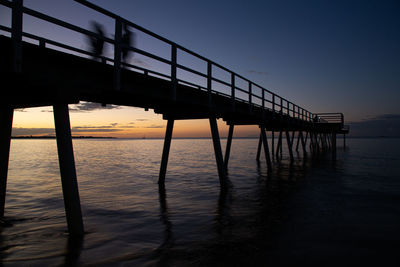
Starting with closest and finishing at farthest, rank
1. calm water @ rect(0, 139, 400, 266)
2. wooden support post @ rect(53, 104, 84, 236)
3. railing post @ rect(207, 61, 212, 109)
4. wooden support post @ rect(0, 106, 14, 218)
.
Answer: calm water @ rect(0, 139, 400, 266) → wooden support post @ rect(53, 104, 84, 236) → wooden support post @ rect(0, 106, 14, 218) → railing post @ rect(207, 61, 212, 109)

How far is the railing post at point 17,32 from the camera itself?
14.5ft

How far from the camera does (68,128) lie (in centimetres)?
550

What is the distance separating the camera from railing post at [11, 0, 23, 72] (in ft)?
14.5

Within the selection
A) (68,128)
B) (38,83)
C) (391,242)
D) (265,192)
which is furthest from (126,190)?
(391,242)

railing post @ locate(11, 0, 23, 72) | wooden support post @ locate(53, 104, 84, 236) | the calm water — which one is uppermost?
railing post @ locate(11, 0, 23, 72)

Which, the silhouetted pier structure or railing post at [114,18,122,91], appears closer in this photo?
the silhouetted pier structure

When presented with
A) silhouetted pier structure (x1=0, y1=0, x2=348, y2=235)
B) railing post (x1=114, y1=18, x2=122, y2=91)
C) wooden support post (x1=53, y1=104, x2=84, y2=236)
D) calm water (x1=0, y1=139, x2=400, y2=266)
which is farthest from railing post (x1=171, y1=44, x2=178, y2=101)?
calm water (x1=0, y1=139, x2=400, y2=266)

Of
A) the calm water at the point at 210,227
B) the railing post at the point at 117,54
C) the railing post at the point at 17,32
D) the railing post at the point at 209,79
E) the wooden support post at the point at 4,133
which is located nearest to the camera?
the railing post at the point at 17,32

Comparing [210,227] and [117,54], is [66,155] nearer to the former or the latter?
[117,54]

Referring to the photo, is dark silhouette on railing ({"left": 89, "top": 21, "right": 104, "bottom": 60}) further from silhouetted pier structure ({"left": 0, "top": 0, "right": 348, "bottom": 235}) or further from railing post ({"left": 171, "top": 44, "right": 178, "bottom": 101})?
railing post ({"left": 171, "top": 44, "right": 178, "bottom": 101})

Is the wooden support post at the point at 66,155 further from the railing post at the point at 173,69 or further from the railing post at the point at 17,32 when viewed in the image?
the railing post at the point at 173,69

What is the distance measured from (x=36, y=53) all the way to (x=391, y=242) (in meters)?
7.63

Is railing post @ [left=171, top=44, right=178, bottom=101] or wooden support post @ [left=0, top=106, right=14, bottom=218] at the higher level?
railing post @ [left=171, top=44, right=178, bottom=101]

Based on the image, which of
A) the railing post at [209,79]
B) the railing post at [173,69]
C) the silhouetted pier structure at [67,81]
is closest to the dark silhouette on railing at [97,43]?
the silhouetted pier structure at [67,81]
